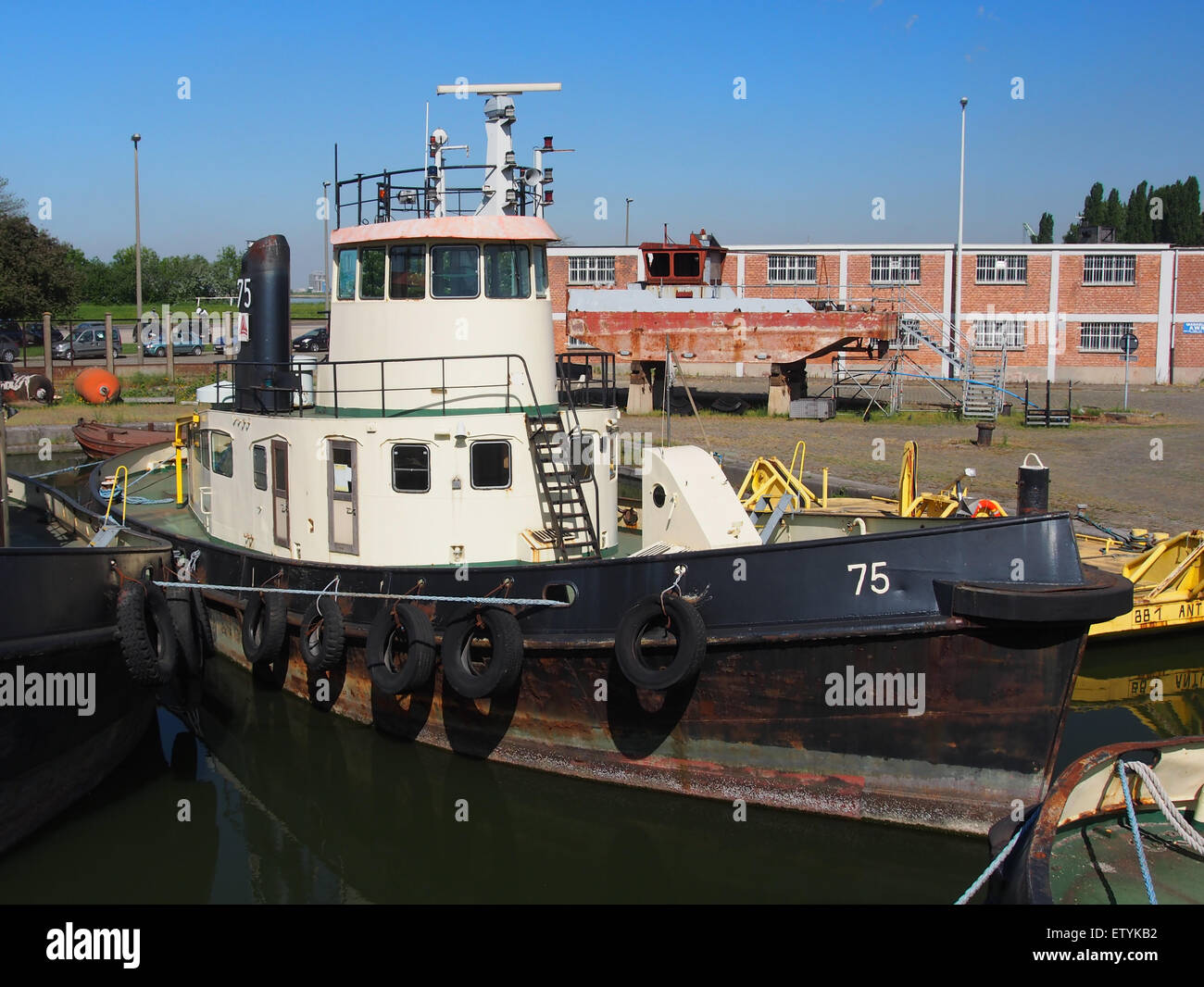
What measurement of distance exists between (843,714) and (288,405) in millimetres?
7634

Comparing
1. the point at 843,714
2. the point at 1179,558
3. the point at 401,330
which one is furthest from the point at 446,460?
the point at 1179,558

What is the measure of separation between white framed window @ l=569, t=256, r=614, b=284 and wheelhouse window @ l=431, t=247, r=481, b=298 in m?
29.5

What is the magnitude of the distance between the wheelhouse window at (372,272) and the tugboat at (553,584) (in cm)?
3

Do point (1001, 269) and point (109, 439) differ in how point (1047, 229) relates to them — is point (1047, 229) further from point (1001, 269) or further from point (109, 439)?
point (109, 439)

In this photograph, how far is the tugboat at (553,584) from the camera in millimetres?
8148

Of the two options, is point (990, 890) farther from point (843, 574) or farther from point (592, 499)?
point (592, 499)

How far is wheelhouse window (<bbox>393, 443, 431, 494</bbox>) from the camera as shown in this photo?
10266 mm

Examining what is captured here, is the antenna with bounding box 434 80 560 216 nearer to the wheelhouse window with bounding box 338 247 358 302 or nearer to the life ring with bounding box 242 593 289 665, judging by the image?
the wheelhouse window with bounding box 338 247 358 302

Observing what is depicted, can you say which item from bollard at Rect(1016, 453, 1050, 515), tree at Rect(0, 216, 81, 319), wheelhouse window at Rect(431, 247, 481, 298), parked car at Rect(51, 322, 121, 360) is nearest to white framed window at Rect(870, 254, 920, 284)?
parked car at Rect(51, 322, 121, 360)

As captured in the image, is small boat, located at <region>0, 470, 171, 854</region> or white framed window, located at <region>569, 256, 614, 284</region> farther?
white framed window, located at <region>569, 256, 614, 284</region>

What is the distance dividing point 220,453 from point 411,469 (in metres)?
3.77

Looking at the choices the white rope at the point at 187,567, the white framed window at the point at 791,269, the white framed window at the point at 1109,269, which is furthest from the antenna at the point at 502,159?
the white framed window at the point at 1109,269

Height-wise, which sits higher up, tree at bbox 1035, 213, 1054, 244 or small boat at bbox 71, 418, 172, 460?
tree at bbox 1035, 213, 1054, 244
